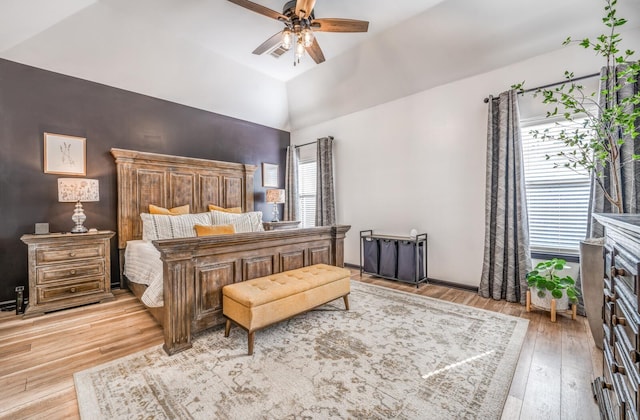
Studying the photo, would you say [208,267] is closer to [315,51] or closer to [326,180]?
[315,51]

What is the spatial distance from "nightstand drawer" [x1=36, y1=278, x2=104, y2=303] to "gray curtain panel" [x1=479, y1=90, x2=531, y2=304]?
16.3ft

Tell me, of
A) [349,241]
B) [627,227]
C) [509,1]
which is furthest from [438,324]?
[509,1]

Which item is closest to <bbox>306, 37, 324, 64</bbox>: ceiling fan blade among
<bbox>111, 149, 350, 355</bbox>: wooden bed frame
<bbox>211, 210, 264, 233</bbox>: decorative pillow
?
<bbox>111, 149, 350, 355</bbox>: wooden bed frame

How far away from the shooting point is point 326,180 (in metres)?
5.53

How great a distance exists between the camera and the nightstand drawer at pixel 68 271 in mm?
3168

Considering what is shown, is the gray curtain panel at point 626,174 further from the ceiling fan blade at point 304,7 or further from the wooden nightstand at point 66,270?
the wooden nightstand at point 66,270

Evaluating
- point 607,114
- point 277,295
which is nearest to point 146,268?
point 277,295

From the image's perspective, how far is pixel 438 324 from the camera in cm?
285

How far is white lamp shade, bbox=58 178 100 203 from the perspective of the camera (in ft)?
11.1

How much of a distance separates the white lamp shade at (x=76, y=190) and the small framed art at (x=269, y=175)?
9.71 feet

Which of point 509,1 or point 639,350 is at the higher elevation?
point 509,1

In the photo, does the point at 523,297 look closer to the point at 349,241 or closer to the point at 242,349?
the point at 349,241

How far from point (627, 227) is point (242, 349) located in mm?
2495

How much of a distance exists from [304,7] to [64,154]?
3.59 metres
